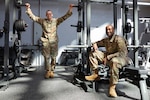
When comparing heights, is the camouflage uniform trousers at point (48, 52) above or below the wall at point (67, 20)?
below

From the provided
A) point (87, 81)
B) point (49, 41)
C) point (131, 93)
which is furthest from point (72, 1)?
point (131, 93)

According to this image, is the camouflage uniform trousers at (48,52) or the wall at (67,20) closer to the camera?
the camouflage uniform trousers at (48,52)

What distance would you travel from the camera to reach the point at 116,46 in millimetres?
2857

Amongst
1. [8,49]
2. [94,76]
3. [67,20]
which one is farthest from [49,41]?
[67,20]

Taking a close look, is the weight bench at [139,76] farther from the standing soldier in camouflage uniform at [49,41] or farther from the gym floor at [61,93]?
the standing soldier in camouflage uniform at [49,41]

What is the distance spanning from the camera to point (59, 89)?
306 centimetres

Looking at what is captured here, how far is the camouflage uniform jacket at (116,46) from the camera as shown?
2760mm

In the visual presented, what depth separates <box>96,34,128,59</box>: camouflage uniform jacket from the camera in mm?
2760

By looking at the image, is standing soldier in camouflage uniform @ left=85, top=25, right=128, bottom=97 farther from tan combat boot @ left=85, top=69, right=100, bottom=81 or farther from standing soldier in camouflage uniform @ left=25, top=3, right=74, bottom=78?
standing soldier in camouflage uniform @ left=25, top=3, right=74, bottom=78

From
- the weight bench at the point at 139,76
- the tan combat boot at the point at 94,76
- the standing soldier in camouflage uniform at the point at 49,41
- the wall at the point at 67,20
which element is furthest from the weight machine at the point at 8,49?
the wall at the point at 67,20

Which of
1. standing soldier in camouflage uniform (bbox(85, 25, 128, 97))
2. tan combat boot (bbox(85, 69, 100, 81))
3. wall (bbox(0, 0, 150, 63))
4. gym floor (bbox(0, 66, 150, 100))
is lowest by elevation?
gym floor (bbox(0, 66, 150, 100))

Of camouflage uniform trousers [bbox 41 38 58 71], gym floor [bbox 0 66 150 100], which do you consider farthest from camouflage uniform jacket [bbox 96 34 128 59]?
camouflage uniform trousers [bbox 41 38 58 71]

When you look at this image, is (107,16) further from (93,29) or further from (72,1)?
(72,1)

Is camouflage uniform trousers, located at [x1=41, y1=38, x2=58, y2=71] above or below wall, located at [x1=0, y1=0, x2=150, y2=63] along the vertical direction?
below
